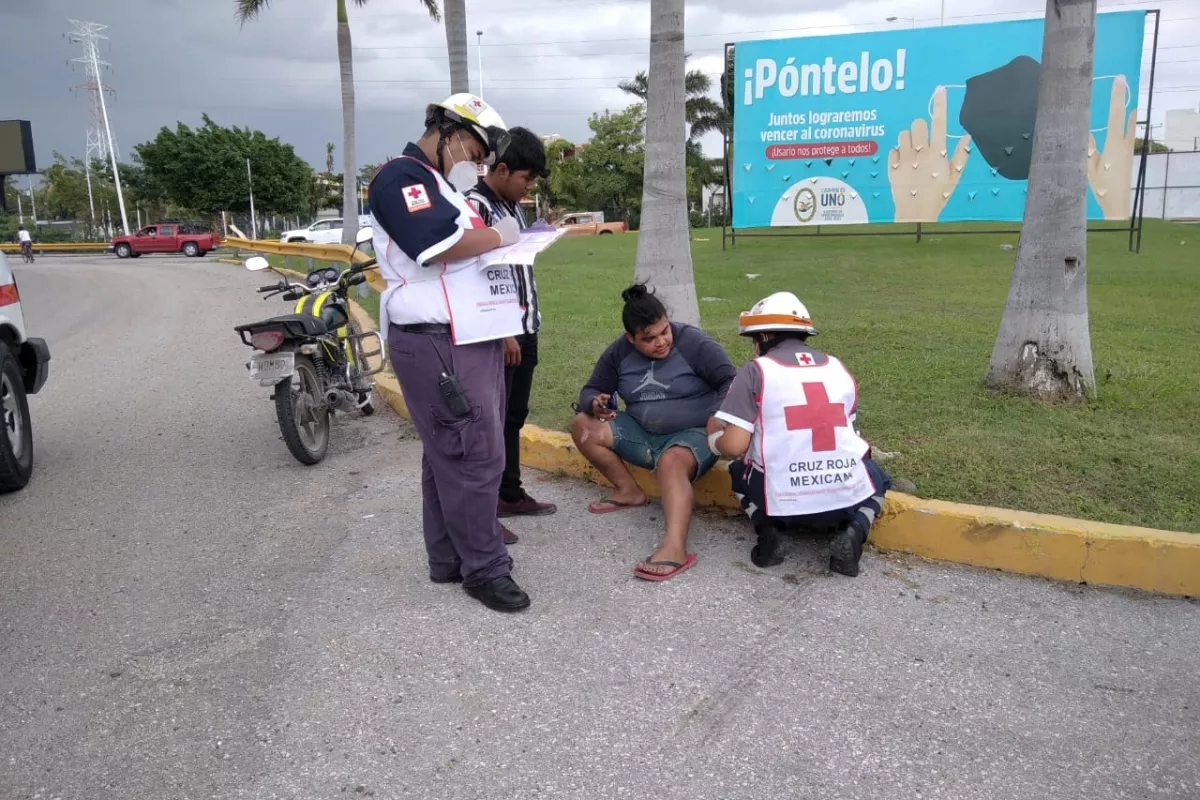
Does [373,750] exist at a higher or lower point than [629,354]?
lower

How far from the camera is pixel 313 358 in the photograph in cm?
589

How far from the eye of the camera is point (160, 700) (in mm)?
3053

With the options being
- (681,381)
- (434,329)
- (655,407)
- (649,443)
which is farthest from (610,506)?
(434,329)

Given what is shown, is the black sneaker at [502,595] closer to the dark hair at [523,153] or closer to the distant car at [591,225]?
the dark hair at [523,153]

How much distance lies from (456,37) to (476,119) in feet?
34.5

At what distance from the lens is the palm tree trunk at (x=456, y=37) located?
506 inches

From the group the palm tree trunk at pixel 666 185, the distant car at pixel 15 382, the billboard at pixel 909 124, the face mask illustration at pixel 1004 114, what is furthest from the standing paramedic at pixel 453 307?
the face mask illustration at pixel 1004 114

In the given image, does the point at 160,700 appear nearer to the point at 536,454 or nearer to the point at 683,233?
the point at 536,454

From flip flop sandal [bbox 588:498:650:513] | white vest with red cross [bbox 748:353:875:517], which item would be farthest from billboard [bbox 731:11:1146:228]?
white vest with red cross [bbox 748:353:875:517]

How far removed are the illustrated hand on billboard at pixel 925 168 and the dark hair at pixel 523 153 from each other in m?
14.3

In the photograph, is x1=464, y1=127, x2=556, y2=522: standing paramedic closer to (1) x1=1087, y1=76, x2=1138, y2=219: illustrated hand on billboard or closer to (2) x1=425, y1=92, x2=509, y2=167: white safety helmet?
(2) x1=425, y1=92, x2=509, y2=167: white safety helmet

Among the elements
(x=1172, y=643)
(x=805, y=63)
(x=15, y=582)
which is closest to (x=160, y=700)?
(x=15, y=582)

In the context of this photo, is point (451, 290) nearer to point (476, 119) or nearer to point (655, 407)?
point (476, 119)

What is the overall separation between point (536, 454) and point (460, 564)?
172cm
